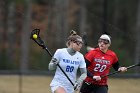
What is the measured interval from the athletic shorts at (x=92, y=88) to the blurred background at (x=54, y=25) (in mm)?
14920

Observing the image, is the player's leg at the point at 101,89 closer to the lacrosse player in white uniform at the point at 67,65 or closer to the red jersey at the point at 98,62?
the red jersey at the point at 98,62

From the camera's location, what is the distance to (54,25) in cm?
5022

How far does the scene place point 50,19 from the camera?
161ft

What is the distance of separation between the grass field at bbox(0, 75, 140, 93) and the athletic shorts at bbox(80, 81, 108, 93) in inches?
281

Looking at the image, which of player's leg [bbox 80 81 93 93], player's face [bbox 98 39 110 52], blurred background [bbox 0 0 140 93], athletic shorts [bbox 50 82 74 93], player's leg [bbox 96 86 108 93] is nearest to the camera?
athletic shorts [bbox 50 82 74 93]

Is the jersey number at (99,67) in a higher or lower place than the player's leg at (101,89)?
higher

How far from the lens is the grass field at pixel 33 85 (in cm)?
2084

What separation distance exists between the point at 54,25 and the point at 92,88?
36.9 metres

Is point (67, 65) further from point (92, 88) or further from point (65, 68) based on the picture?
point (92, 88)

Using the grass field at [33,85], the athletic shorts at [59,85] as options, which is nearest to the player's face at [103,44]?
the athletic shorts at [59,85]

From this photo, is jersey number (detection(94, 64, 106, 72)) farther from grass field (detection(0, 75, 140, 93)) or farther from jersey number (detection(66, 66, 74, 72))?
grass field (detection(0, 75, 140, 93))

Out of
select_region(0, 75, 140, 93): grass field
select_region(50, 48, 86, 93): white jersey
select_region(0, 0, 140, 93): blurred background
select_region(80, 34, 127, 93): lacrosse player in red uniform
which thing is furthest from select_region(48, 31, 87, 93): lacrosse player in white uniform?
select_region(0, 0, 140, 93): blurred background

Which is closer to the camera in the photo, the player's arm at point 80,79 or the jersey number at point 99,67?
the player's arm at point 80,79

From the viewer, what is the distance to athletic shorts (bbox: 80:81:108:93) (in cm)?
1332
